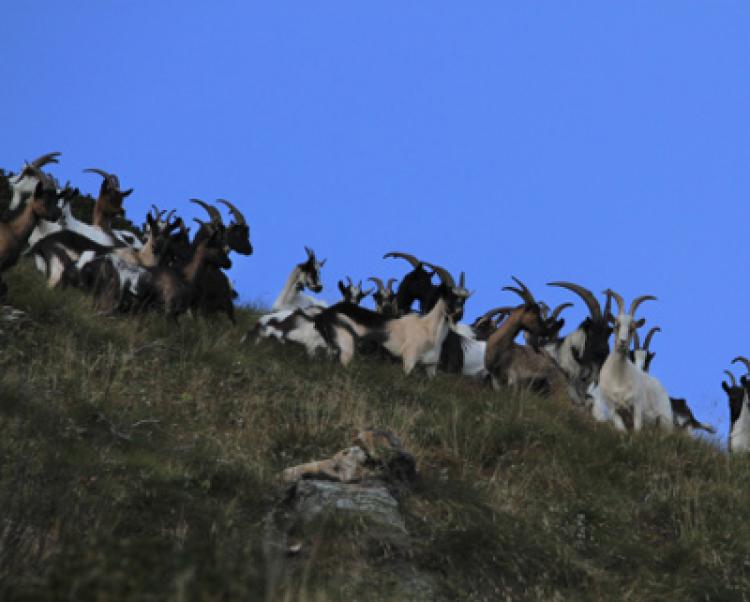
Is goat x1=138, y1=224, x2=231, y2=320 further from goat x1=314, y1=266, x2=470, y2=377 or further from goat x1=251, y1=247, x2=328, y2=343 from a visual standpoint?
goat x1=251, y1=247, x2=328, y2=343

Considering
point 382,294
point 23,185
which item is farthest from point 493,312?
point 23,185

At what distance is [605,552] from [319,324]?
6.59m

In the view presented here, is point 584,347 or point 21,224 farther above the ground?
point 584,347

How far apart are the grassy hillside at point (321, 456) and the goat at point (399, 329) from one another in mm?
1037

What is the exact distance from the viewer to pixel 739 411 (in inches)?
684

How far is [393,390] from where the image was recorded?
14.1 m

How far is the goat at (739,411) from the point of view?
1688 centimetres

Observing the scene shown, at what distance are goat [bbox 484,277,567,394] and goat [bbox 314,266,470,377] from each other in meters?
0.74

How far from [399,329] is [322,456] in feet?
19.1

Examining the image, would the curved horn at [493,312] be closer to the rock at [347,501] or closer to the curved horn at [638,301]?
the curved horn at [638,301]

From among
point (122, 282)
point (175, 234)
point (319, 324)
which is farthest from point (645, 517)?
point (175, 234)

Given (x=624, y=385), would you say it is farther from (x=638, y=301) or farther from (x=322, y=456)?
(x=322, y=456)

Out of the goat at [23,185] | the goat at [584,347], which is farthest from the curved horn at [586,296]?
the goat at [23,185]

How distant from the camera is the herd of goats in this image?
1433cm
